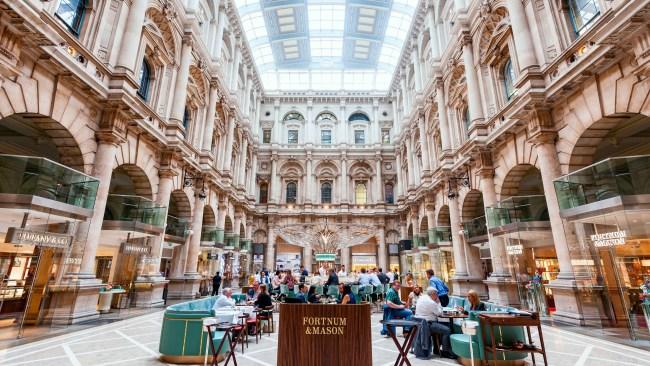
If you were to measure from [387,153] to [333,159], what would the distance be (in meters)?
5.62

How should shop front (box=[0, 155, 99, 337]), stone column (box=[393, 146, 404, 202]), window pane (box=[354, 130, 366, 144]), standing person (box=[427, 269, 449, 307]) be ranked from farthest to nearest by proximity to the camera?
1. window pane (box=[354, 130, 366, 144])
2. stone column (box=[393, 146, 404, 202])
3. standing person (box=[427, 269, 449, 307])
4. shop front (box=[0, 155, 99, 337])

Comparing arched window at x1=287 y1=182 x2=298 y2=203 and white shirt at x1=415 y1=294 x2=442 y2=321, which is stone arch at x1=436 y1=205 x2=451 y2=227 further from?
arched window at x1=287 y1=182 x2=298 y2=203

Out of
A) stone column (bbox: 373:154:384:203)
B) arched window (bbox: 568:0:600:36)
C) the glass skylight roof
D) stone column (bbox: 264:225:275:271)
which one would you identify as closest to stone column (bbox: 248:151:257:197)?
stone column (bbox: 264:225:275:271)

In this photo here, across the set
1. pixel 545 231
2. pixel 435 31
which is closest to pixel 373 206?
pixel 435 31

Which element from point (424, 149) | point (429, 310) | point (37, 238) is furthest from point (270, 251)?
point (429, 310)

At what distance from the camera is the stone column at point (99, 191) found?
30.8 feet

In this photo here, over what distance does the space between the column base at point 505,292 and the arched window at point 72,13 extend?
55.3 feet

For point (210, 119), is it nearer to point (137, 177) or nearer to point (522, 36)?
point (137, 177)

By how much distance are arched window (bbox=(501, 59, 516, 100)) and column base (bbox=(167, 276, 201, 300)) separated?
55.4 ft

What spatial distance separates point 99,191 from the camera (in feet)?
32.0

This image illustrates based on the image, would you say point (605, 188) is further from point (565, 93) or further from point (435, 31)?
point (435, 31)

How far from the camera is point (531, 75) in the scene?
405 inches

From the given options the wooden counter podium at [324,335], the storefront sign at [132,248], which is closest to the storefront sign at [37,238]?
the storefront sign at [132,248]

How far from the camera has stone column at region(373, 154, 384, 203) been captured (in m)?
31.7
